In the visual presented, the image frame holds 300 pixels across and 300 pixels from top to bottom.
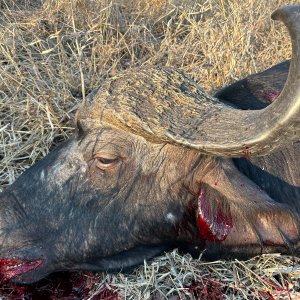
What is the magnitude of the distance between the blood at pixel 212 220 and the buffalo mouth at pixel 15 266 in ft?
2.50

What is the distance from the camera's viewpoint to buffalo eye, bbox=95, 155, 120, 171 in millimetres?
2533

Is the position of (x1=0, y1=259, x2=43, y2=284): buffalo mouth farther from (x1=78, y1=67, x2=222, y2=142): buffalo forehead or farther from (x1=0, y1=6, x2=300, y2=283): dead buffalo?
(x1=78, y1=67, x2=222, y2=142): buffalo forehead

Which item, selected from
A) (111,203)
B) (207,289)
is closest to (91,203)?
(111,203)

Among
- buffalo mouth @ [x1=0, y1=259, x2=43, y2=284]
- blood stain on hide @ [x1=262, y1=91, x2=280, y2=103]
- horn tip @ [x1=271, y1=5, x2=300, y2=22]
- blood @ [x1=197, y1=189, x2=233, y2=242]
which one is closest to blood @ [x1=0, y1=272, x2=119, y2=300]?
buffalo mouth @ [x1=0, y1=259, x2=43, y2=284]

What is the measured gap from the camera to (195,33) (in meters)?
5.31

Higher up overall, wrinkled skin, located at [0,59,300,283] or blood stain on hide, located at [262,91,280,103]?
blood stain on hide, located at [262,91,280,103]

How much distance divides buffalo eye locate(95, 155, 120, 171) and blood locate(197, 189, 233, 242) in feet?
1.38

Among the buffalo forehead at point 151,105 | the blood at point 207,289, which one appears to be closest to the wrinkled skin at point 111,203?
the buffalo forehead at point 151,105

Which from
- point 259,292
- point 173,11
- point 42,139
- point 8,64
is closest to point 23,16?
point 8,64

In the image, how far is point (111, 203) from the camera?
2.55 meters

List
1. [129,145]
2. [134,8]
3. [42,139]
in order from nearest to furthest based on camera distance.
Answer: [129,145]
[42,139]
[134,8]

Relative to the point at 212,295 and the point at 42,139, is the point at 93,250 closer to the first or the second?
the point at 212,295

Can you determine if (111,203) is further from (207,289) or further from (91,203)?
(207,289)

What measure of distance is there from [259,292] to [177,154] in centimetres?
97
